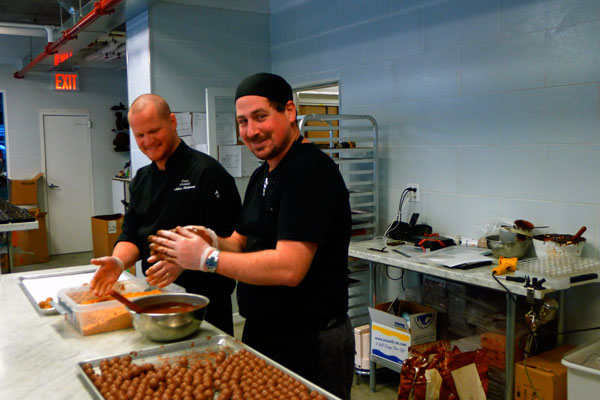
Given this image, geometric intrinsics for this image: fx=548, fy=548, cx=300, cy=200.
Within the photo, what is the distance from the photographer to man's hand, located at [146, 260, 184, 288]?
1695 millimetres

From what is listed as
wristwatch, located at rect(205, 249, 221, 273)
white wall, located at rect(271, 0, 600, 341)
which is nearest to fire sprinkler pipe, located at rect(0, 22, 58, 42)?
white wall, located at rect(271, 0, 600, 341)

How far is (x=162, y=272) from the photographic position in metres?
1.71

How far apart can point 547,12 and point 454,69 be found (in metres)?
0.64

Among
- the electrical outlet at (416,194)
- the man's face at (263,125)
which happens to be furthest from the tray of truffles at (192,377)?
the electrical outlet at (416,194)

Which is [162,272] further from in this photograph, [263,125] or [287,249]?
[263,125]

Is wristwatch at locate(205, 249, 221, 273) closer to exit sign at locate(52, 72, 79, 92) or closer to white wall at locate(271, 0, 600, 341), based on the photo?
white wall at locate(271, 0, 600, 341)

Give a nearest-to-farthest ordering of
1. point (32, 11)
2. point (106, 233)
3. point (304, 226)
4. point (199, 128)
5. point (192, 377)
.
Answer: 1. point (192, 377)
2. point (304, 226)
3. point (199, 128)
4. point (32, 11)
5. point (106, 233)

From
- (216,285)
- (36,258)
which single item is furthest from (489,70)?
(36,258)

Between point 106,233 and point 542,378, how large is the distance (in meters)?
5.58

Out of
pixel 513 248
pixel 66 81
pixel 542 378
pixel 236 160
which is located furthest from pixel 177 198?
pixel 66 81

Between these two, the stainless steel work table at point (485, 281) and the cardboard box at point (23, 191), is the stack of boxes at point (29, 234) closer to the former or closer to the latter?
the cardboard box at point (23, 191)

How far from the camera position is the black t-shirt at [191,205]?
234cm

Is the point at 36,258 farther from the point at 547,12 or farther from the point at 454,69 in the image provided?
the point at 547,12

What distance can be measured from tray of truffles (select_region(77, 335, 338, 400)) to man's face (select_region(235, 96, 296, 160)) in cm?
60
